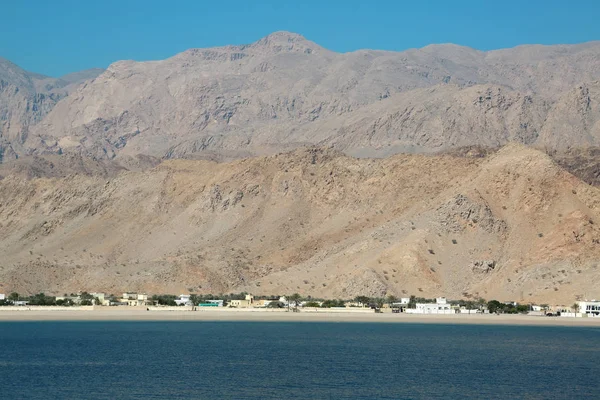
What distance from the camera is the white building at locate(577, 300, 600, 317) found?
150125 millimetres

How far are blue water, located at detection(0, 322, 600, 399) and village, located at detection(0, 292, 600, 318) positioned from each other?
351 inches

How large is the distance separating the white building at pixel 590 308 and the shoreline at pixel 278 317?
2.74m

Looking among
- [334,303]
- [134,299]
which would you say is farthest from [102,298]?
[334,303]

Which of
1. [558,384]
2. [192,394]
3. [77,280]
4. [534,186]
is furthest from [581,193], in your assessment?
[192,394]

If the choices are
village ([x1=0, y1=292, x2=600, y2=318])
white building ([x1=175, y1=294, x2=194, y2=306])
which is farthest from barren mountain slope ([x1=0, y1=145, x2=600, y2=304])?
white building ([x1=175, y1=294, x2=194, y2=306])

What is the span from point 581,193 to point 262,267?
52.9 meters

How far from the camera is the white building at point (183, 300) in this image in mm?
174413

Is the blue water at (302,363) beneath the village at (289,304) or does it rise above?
beneath

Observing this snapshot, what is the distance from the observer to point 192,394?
74625mm

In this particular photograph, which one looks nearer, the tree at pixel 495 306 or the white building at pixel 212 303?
the tree at pixel 495 306

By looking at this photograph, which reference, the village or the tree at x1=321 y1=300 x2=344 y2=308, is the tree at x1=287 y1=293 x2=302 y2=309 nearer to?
the village

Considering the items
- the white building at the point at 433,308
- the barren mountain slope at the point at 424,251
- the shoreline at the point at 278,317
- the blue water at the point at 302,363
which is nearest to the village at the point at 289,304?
the white building at the point at 433,308

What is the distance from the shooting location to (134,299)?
583 feet

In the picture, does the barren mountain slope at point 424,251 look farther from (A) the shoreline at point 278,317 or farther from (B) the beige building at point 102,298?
(A) the shoreline at point 278,317
